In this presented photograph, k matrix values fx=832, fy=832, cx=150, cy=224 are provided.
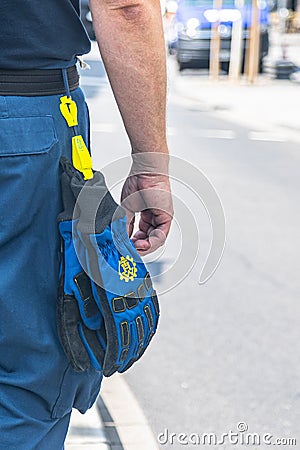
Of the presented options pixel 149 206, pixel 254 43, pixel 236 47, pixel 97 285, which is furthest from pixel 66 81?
pixel 236 47

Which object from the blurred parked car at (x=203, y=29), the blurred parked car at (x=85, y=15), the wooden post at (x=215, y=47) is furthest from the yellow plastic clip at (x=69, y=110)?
the blurred parked car at (x=203, y=29)

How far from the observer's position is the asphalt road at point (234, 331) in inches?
134

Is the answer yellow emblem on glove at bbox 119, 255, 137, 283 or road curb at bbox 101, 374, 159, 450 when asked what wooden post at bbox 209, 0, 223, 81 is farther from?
yellow emblem on glove at bbox 119, 255, 137, 283

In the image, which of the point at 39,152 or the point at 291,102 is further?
the point at 291,102

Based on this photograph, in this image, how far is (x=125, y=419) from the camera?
3.29 meters

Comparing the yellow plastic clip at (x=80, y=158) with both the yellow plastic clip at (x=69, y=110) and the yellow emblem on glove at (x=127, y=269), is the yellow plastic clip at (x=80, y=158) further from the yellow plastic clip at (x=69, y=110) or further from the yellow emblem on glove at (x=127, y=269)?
the yellow emblem on glove at (x=127, y=269)

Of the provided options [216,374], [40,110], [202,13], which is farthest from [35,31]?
[202,13]

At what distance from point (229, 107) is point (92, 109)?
2554mm

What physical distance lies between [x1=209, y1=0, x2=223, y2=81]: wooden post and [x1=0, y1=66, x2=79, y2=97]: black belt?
608 inches

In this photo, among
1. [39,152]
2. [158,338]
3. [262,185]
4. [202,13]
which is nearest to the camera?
[39,152]

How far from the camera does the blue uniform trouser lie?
5.65ft

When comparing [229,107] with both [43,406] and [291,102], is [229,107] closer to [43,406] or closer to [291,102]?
[291,102]

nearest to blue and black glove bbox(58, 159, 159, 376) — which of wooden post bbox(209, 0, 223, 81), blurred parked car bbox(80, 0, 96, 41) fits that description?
blurred parked car bbox(80, 0, 96, 41)

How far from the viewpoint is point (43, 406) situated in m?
1.84
